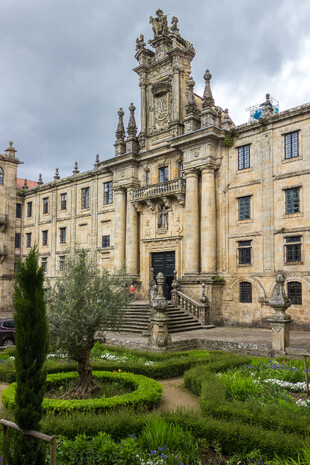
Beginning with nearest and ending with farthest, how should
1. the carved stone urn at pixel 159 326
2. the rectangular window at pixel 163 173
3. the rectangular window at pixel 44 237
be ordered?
the carved stone urn at pixel 159 326 < the rectangular window at pixel 163 173 < the rectangular window at pixel 44 237

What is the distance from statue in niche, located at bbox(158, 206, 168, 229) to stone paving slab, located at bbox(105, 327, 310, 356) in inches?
373

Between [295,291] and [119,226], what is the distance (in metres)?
15.0

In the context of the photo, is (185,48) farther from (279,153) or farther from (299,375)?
(299,375)

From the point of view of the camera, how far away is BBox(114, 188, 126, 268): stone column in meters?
32.4

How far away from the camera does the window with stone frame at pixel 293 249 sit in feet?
75.4

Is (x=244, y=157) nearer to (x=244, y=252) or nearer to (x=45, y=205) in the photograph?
(x=244, y=252)

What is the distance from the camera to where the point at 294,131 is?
77.6 ft

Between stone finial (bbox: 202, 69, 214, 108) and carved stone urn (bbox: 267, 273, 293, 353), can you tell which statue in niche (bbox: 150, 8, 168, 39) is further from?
carved stone urn (bbox: 267, 273, 293, 353)

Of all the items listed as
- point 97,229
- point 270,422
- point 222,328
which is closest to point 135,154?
point 97,229

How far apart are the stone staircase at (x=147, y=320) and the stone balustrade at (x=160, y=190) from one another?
7.95 meters

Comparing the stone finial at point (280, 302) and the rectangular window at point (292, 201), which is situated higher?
the rectangular window at point (292, 201)

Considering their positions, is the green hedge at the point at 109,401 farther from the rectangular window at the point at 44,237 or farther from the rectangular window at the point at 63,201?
the rectangular window at the point at 44,237

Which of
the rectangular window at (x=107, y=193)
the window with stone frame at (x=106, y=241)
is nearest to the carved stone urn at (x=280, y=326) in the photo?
the window with stone frame at (x=106, y=241)

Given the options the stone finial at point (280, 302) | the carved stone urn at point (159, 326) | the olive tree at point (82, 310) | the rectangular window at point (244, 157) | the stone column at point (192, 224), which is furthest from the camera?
the stone column at point (192, 224)
